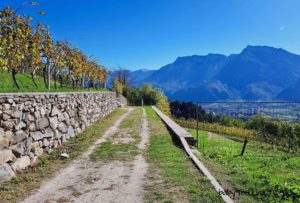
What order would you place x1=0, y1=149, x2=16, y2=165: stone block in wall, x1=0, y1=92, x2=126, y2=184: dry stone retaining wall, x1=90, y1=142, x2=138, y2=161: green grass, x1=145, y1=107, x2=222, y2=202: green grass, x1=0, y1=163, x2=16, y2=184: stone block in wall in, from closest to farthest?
x1=145, y1=107, x2=222, y2=202: green grass, x1=0, y1=163, x2=16, y2=184: stone block in wall, x1=0, y1=149, x2=16, y2=165: stone block in wall, x1=0, y1=92, x2=126, y2=184: dry stone retaining wall, x1=90, y1=142, x2=138, y2=161: green grass

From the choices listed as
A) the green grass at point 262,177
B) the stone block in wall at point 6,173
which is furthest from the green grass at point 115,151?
the stone block in wall at point 6,173

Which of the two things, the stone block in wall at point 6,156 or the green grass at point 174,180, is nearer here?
the green grass at point 174,180

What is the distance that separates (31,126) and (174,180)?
432cm

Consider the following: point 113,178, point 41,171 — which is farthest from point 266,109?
point 41,171

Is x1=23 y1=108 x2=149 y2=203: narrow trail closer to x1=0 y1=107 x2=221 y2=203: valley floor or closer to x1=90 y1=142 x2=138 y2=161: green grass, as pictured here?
x1=0 y1=107 x2=221 y2=203: valley floor

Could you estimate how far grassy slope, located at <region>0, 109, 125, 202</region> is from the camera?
6.38 meters

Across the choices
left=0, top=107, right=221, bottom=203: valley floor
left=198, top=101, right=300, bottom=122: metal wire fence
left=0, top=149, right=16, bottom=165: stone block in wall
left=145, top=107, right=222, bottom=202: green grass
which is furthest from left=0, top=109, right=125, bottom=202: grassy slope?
left=198, top=101, right=300, bottom=122: metal wire fence

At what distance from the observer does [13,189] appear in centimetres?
654

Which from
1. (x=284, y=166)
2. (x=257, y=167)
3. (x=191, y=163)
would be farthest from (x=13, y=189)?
(x=284, y=166)

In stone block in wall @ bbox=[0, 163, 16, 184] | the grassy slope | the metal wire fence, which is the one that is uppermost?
the metal wire fence

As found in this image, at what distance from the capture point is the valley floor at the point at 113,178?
6285mm

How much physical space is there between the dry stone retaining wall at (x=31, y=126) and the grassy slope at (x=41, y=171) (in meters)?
0.21

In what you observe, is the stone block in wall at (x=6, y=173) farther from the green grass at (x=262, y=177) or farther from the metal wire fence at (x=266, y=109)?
the metal wire fence at (x=266, y=109)

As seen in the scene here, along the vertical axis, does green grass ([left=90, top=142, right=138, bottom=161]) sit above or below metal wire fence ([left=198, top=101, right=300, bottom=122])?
below
